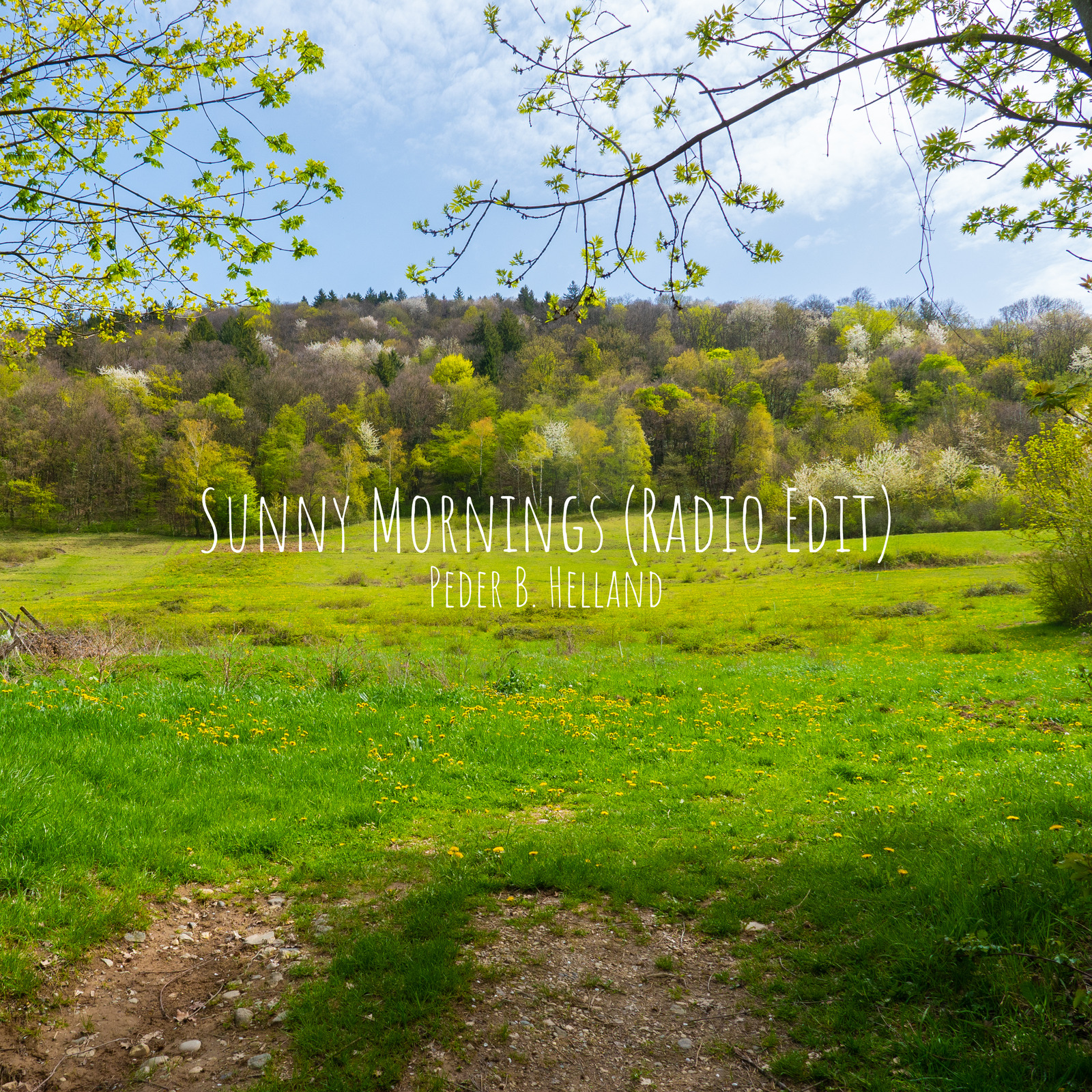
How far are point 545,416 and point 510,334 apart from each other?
33472 mm

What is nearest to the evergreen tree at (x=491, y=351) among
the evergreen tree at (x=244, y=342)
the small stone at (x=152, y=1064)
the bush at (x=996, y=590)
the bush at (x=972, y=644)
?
the evergreen tree at (x=244, y=342)

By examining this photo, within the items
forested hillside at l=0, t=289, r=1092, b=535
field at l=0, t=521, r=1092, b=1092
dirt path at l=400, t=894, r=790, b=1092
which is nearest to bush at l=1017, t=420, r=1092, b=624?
field at l=0, t=521, r=1092, b=1092

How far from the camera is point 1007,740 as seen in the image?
30.2 ft

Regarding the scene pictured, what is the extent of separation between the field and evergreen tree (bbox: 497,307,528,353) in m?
91.2

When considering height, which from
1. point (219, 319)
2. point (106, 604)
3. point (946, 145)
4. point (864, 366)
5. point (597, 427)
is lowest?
point (106, 604)

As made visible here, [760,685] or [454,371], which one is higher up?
[454,371]

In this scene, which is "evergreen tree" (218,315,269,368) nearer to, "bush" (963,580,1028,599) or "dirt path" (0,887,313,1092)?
"bush" (963,580,1028,599)

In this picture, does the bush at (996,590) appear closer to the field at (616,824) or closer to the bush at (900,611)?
the bush at (900,611)

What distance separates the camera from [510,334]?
333 ft

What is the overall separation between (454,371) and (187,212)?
87.0 meters

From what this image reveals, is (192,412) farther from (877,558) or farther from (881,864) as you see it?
(881,864)

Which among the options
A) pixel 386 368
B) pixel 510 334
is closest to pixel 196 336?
pixel 386 368

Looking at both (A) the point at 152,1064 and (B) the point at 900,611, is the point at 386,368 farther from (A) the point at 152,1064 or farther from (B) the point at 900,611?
(A) the point at 152,1064

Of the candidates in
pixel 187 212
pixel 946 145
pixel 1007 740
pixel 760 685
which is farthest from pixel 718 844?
pixel 187 212
